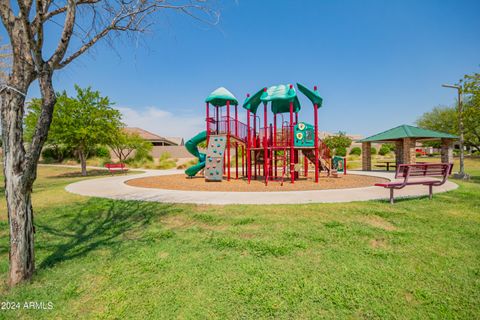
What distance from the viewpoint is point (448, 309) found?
8.25 ft

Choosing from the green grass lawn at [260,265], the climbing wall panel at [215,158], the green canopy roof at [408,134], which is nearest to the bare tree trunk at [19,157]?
the green grass lawn at [260,265]

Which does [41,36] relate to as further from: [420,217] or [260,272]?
[420,217]

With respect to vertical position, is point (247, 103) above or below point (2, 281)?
above

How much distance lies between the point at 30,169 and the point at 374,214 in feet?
20.3

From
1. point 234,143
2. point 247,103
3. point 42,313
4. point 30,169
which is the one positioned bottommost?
point 42,313

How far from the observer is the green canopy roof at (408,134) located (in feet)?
59.7

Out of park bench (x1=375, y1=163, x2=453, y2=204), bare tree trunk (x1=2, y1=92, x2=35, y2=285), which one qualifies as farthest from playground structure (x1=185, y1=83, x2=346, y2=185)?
bare tree trunk (x1=2, y1=92, x2=35, y2=285)

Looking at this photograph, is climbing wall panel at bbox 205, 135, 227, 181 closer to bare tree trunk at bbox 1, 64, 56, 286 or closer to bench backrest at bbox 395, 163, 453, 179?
bench backrest at bbox 395, 163, 453, 179

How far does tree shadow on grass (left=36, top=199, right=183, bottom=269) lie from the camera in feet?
13.6

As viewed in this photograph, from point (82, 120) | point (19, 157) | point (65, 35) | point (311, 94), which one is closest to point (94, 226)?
point (19, 157)

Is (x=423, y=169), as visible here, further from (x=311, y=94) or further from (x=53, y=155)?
(x=53, y=155)

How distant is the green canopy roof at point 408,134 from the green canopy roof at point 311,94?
10.0 meters

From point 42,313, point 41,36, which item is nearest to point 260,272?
point 42,313

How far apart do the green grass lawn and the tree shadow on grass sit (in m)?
0.04
